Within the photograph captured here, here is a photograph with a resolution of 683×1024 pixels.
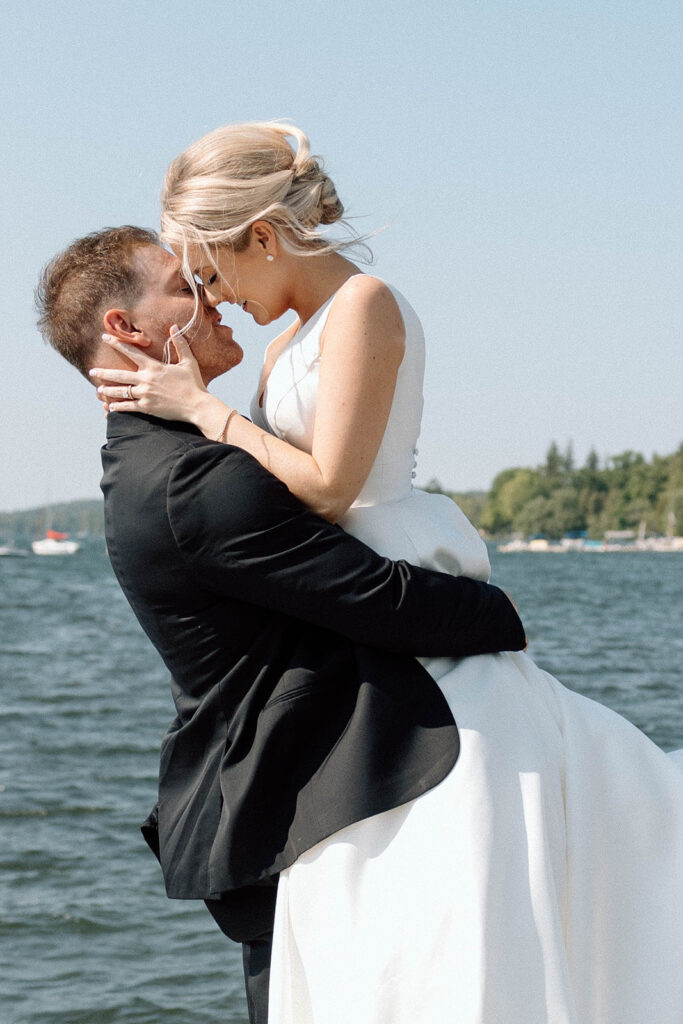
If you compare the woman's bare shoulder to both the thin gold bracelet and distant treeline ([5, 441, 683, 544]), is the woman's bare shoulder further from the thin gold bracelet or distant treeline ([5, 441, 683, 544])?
distant treeline ([5, 441, 683, 544])

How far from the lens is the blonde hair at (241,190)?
2.63 metres

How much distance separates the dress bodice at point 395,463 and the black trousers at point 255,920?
808 mm

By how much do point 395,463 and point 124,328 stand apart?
71cm

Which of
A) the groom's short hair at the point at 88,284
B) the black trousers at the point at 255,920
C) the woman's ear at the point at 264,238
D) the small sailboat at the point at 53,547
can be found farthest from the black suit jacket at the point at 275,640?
the small sailboat at the point at 53,547

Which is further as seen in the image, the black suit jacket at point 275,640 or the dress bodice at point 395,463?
the dress bodice at point 395,463

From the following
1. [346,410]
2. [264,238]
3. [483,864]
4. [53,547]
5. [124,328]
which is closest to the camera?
[483,864]

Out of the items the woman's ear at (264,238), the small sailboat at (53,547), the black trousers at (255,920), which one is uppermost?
the woman's ear at (264,238)

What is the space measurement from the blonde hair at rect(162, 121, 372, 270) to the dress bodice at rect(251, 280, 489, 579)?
0.23 m

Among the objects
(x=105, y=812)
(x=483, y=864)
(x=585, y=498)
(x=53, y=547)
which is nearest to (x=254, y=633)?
(x=483, y=864)

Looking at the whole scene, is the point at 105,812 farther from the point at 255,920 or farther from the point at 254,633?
the point at 254,633

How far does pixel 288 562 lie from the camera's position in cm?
247

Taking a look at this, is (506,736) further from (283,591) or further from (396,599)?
(283,591)

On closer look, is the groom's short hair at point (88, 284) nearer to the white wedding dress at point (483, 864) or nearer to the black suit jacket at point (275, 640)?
the black suit jacket at point (275, 640)

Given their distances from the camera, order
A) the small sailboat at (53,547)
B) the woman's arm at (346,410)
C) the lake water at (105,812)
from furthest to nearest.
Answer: the small sailboat at (53,547), the lake water at (105,812), the woman's arm at (346,410)
